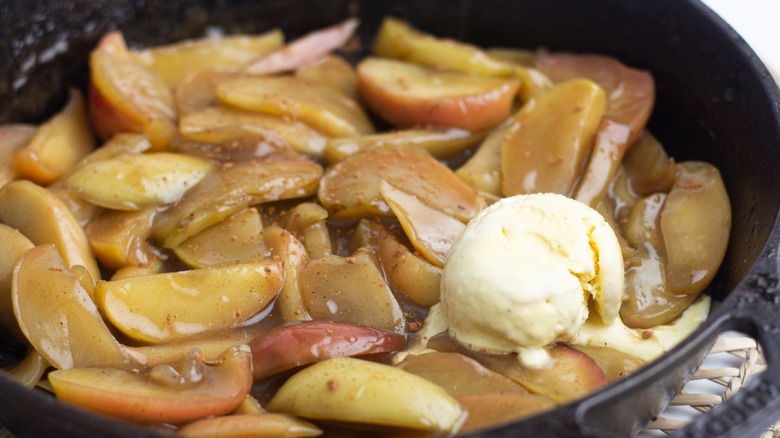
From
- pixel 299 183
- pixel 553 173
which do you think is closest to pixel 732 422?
pixel 553 173

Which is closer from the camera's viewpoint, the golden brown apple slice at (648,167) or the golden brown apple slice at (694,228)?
the golden brown apple slice at (694,228)

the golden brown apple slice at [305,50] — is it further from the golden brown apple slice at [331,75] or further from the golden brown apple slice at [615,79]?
the golden brown apple slice at [615,79]

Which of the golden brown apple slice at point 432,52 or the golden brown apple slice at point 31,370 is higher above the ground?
the golden brown apple slice at point 432,52

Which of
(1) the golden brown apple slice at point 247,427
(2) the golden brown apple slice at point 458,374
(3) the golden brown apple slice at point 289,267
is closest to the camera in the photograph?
(1) the golden brown apple slice at point 247,427

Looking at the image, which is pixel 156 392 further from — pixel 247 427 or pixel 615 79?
pixel 615 79

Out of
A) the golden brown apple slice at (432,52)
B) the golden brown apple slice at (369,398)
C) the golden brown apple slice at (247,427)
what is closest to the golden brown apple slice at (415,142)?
the golden brown apple slice at (432,52)

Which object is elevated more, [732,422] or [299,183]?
[732,422]

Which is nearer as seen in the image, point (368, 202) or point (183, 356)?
point (183, 356)

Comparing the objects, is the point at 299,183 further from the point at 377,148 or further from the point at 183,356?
the point at 183,356
